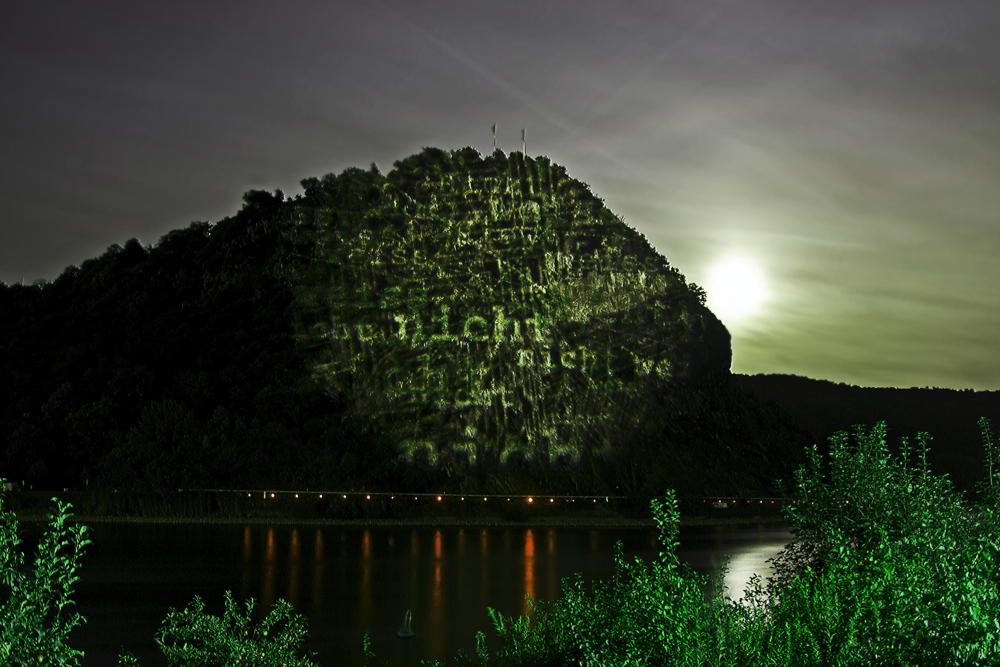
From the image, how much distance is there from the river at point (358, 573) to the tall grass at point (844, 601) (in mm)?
4406

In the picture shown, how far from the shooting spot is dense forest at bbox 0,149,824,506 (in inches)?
1777

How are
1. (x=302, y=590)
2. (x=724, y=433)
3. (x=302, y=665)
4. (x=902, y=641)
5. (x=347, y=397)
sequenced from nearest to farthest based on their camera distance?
(x=902, y=641) < (x=302, y=665) < (x=302, y=590) < (x=347, y=397) < (x=724, y=433)

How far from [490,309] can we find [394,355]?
5.92 meters

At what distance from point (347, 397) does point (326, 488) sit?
9.10 m

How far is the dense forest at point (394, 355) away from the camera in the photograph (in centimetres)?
4512

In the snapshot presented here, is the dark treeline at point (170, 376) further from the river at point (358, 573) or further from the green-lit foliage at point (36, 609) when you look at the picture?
the green-lit foliage at point (36, 609)

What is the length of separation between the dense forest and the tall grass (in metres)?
33.2

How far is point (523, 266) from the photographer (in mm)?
60000

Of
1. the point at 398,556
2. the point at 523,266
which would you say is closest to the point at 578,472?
the point at 523,266

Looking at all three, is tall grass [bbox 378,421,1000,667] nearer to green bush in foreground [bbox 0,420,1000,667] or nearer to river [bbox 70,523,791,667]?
green bush in foreground [bbox 0,420,1000,667]

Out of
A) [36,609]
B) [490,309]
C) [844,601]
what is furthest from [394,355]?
[36,609]

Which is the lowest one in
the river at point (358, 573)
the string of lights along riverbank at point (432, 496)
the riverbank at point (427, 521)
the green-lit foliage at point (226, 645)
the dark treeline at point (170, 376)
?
the river at point (358, 573)

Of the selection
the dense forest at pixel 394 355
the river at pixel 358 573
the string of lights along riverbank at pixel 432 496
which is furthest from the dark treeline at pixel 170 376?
the river at pixel 358 573

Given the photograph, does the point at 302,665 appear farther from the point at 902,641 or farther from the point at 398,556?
the point at 398,556
